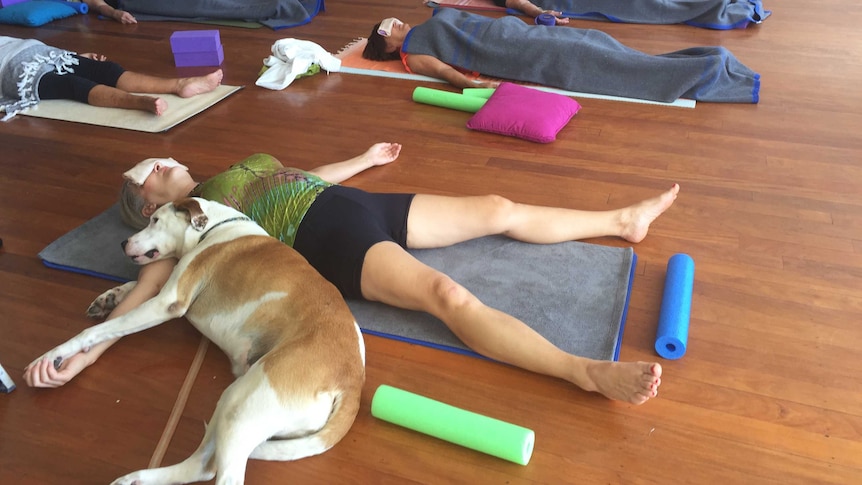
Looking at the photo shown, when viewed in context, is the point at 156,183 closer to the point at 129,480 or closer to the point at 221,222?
the point at 221,222

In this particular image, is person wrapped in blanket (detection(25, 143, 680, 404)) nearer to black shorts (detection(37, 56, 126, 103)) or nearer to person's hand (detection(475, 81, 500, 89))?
person's hand (detection(475, 81, 500, 89))

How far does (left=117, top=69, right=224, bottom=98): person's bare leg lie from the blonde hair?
1207 millimetres

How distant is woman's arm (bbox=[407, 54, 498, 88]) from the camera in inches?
126


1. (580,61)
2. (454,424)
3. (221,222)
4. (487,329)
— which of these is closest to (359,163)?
(221,222)

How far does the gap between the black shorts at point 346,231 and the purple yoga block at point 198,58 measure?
207cm

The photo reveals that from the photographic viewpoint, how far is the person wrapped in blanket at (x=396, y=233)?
165cm

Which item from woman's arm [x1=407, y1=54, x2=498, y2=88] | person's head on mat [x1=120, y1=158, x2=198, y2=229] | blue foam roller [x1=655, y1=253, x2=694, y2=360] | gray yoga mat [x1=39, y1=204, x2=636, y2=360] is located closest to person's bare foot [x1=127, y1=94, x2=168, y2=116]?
gray yoga mat [x1=39, y1=204, x2=636, y2=360]

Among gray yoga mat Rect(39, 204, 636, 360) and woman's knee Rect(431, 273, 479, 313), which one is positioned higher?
woman's knee Rect(431, 273, 479, 313)

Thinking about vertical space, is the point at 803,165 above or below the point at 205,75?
below

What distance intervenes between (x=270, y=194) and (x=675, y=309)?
115 centimetres

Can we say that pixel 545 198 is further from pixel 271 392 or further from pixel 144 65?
pixel 144 65

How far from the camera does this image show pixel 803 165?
2572 millimetres

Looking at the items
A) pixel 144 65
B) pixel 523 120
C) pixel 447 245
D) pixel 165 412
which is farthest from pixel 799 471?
pixel 144 65

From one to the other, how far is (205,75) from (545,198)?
1983mm
